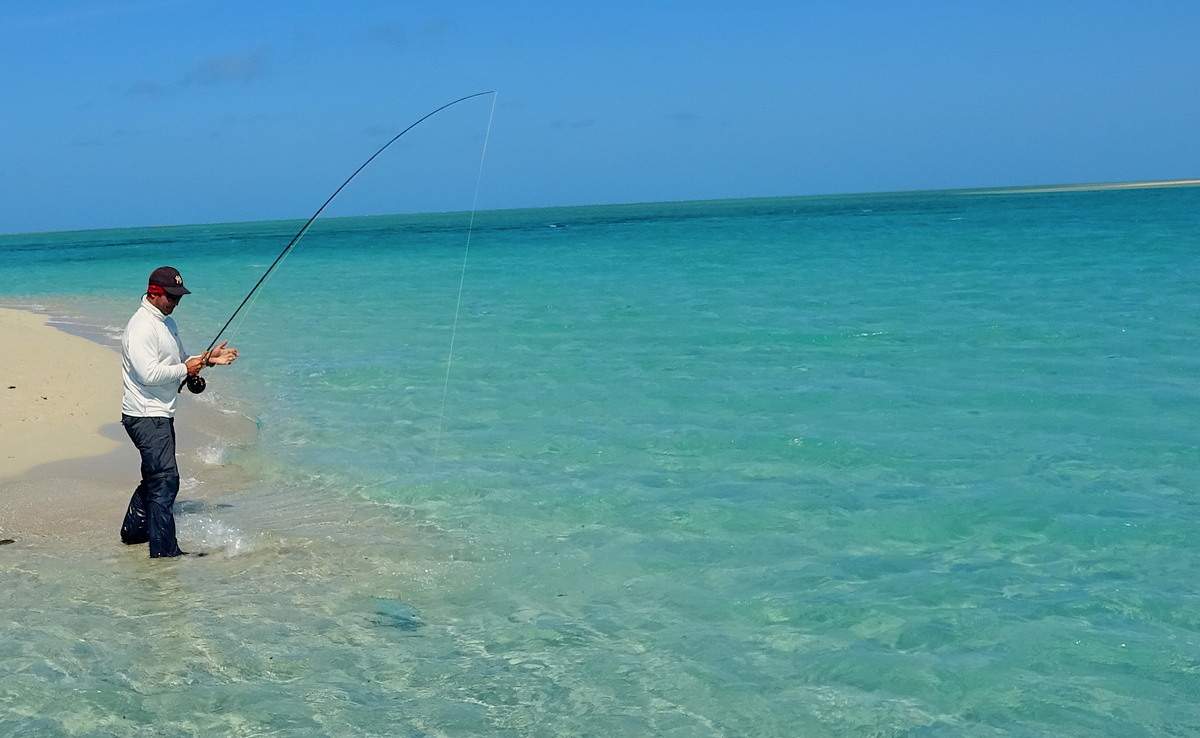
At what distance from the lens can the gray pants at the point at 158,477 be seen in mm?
5168

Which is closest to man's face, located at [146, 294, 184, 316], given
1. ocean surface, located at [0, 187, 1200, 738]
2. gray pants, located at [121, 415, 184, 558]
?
gray pants, located at [121, 415, 184, 558]

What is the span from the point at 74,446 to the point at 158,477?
105 inches

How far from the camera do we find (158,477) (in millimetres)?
5211

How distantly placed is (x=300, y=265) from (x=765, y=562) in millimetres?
34158

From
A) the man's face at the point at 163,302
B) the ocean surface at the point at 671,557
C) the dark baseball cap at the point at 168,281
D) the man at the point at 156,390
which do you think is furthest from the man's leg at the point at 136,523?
the dark baseball cap at the point at 168,281

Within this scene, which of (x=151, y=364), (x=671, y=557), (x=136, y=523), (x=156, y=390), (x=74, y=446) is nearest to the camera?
(x=151, y=364)

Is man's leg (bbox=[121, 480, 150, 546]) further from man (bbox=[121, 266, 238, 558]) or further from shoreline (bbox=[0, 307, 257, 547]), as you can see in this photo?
shoreline (bbox=[0, 307, 257, 547])

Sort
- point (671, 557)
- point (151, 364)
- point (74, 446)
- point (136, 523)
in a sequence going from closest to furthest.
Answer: point (151, 364) → point (671, 557) → point (136, 523) → point (74, 446)

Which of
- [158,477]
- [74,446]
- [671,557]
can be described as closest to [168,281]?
[158,477]

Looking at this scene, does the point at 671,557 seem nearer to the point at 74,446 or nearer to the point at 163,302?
the point at 163,302

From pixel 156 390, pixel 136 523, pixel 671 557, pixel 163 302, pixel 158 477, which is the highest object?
pixel 163 302

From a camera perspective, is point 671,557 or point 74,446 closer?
point 671,557

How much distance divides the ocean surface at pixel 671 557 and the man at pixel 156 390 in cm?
26

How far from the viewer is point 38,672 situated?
3957 millimetres
